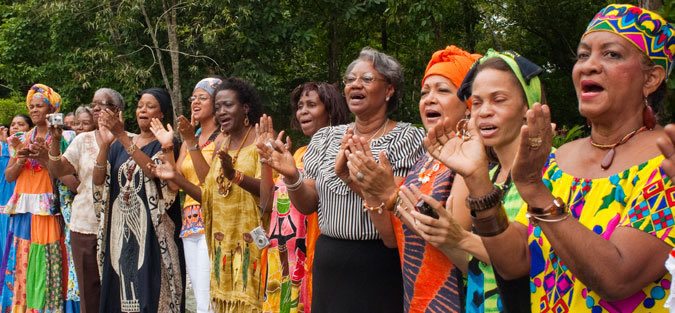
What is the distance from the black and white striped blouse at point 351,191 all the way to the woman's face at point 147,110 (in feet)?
8.46

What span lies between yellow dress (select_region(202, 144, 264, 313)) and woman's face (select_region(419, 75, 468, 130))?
205 centimetres

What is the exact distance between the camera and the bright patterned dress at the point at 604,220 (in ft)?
6.22

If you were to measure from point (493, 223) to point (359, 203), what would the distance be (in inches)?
57.3

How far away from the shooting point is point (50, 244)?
6852 mm

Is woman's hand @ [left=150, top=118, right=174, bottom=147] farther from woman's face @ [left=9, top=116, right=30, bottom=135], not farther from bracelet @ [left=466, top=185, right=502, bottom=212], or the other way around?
woman's face @ [left=9, top=116, right=30, bottom=135]

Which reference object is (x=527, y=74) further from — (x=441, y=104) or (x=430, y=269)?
(x=430, y=269)

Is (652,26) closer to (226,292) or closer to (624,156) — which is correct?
(624,156)

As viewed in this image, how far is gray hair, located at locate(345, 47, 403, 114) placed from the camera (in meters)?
3.92

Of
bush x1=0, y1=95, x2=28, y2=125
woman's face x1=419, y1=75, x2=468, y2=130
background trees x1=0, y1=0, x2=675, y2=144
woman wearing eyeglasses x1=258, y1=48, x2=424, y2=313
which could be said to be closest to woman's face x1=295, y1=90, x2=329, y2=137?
woman wearing eyeglasses x1=258, y1=48, x2=424, y2=313

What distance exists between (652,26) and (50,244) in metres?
6.42

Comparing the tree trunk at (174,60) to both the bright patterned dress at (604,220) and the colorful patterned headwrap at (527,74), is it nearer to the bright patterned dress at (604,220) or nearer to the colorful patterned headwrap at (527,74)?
the colorful patterned headwrap at (527,74)

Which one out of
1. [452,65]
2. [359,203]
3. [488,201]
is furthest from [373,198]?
[488,201]

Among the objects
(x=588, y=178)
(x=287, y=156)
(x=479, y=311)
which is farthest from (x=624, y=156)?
(x=287, y=156)

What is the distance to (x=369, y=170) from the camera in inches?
114
